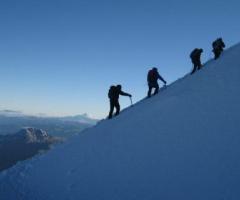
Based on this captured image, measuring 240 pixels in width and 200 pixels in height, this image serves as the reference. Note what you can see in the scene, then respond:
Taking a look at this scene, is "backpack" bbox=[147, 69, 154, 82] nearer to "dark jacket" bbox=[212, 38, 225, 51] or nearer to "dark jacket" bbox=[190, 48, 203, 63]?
"dark jacket" bbox=[190, 48, 203, 63]

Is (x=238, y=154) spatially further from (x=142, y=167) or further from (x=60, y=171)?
(x=60, y=171)

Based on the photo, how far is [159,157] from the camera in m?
12.7

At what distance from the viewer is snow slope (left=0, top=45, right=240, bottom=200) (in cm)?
1059

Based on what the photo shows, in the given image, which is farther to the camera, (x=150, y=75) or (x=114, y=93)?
(x=150, y=75)

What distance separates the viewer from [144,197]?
10.7m

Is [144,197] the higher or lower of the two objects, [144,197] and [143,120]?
the lower

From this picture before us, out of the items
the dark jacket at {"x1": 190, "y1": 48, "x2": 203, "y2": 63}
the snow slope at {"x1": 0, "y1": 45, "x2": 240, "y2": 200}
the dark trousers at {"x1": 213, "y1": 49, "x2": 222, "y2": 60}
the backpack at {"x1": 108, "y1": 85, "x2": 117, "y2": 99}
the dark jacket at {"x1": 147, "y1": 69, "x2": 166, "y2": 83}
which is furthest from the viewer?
the dark trousers at {"x1": 213, "y1": 49, "x2": 222, "y2": 60}

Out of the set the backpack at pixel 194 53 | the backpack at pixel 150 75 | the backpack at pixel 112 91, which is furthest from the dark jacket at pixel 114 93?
the backpack at pixel 194 53

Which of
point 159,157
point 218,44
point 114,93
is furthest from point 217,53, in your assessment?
point 159,157

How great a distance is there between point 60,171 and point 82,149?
2.17 metres

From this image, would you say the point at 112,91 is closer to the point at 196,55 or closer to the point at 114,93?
the point at 114,93

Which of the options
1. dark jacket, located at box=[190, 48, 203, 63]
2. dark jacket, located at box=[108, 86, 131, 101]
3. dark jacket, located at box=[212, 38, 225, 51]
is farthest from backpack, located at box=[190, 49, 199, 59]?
dark jacket, located at box=[108, 86, 131, 101]

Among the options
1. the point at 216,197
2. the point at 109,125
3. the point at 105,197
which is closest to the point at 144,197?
the point at 105,197

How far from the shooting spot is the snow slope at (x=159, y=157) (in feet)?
34.8
